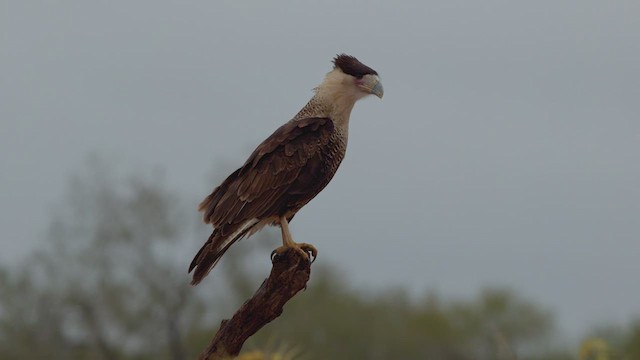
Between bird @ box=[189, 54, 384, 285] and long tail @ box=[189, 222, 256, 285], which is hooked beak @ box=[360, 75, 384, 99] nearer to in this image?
bird @ box=[189, 54, 384, 285]

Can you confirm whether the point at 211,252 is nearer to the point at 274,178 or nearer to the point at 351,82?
the point at 274,178

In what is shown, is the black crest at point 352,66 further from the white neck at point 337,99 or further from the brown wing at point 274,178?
the brown wing at point 274,178

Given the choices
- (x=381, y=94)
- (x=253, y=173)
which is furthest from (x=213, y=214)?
(x=381, y=94)

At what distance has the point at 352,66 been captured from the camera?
1028cm

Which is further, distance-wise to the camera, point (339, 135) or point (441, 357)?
point (441, 357)

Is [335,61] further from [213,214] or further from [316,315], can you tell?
[316,315]

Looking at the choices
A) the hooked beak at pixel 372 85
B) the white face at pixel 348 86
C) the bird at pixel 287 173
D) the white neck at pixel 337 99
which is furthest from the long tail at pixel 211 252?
the hooked beak at pixel 372 85

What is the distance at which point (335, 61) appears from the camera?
1058 centimetres

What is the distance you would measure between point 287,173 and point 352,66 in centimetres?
133

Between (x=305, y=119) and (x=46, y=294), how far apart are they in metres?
34.7

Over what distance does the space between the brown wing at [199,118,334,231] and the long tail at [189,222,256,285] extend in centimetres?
11

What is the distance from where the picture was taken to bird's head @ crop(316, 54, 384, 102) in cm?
1010

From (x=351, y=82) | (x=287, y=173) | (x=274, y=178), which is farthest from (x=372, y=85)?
(x=274, y=178)

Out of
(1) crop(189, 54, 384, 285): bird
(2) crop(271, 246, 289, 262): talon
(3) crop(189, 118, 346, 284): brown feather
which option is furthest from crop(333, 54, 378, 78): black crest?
(2) crop(271, 246, 289, 262): talon
